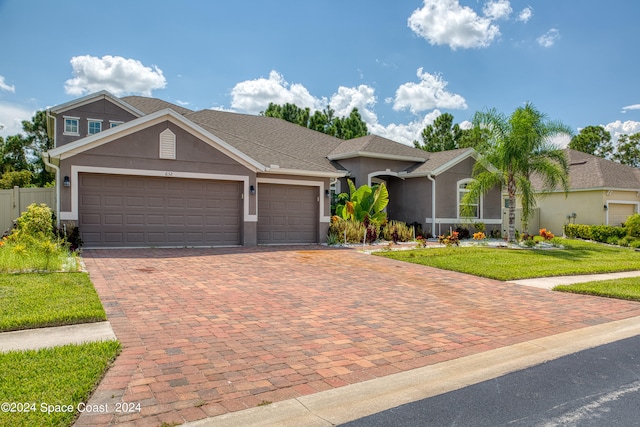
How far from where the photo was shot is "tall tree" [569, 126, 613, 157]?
1849 inches

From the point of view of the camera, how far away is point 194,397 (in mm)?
4016

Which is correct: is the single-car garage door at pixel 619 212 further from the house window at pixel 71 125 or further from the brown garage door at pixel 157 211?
the house window at pixel 71 125

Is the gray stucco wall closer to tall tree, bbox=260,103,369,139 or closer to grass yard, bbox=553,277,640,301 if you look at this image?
tall tree, bbox=260,103,369,139

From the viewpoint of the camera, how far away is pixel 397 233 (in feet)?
64.3

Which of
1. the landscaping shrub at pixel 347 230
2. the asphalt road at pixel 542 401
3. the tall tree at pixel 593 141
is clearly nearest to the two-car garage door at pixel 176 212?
the landscaping shrub at pixel 347 230

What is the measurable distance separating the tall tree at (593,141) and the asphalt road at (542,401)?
4832cm

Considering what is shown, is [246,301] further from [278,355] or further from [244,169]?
[244,169]

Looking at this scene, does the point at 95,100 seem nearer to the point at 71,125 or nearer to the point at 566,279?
the point at 71,125

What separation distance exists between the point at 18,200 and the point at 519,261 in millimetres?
18374

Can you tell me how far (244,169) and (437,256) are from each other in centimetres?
717

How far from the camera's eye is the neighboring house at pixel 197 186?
14.0 meters

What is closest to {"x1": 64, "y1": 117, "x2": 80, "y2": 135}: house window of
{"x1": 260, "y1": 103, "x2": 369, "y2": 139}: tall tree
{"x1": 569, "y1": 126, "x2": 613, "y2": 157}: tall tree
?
{"x1": 260, "y1": 103, "x2": 369, "y2": 139}: tall tree

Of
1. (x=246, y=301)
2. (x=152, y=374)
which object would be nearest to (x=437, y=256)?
(x=246, y=301)

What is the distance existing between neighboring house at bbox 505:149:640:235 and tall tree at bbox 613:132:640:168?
74.5 feet
